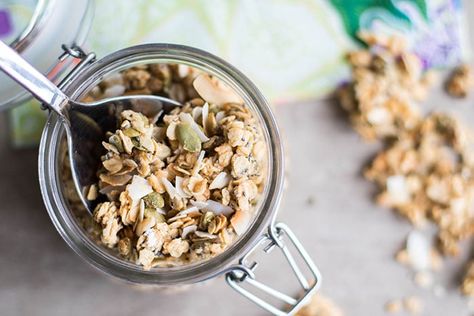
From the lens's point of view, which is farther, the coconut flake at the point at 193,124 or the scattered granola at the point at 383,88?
the scattered granola at the point at 383,88

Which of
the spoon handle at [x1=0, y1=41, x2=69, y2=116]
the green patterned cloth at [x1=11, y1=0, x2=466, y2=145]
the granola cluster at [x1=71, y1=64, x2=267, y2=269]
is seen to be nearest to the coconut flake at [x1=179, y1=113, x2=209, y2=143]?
the granola cluster at [x1=71, y1=64, x2=267, y2=269]

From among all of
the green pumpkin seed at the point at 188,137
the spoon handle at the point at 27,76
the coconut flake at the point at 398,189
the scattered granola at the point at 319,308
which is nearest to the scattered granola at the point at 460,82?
the coconut flake at the point at 398,189

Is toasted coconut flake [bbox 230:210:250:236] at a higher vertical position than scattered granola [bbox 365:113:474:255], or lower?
lower

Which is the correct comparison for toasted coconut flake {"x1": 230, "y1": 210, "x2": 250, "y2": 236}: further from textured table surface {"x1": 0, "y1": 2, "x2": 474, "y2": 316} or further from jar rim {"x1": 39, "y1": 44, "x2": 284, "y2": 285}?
textured table surface {"x1": 0, "y1": 2, "x2": 474, "y2": 316}

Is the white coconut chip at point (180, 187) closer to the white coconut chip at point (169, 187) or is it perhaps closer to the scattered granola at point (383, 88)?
the white coconut chip at point (169, 187)

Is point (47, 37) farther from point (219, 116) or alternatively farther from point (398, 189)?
point (398, 189)

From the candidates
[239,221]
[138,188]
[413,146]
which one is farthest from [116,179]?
→ [413,146]
